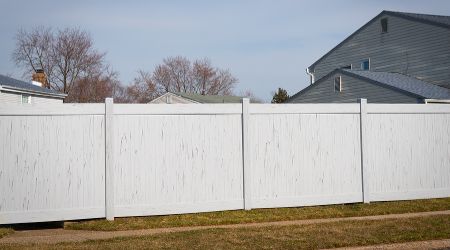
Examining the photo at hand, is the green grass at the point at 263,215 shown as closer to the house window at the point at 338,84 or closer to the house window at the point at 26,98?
the house window at the point at 338,84

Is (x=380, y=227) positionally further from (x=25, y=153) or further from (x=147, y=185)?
(x=25, y=153)

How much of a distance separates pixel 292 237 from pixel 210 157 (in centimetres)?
229

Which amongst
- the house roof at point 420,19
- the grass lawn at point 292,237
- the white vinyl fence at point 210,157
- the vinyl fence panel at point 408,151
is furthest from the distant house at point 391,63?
the grass lawn at point 292,237

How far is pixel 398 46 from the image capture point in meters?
26.5

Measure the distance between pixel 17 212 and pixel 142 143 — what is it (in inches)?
88.8

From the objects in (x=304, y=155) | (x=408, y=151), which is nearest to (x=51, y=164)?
(x=304, y=155)

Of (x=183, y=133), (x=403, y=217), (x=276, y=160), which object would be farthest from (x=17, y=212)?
(x=403, y=217)

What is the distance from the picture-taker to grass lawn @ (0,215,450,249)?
22.2 ft

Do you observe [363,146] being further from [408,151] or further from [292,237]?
[292,237]

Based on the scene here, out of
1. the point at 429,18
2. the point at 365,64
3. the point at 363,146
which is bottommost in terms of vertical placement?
the point at 363,146

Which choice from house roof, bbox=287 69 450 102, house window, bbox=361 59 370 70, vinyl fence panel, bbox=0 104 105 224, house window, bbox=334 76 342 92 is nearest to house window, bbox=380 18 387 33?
house window, bbox=361 59 370 70

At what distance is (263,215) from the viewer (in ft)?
29.1

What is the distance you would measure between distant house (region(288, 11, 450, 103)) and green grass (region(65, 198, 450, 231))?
1094 centimetres

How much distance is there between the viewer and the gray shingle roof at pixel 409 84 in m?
20.0
